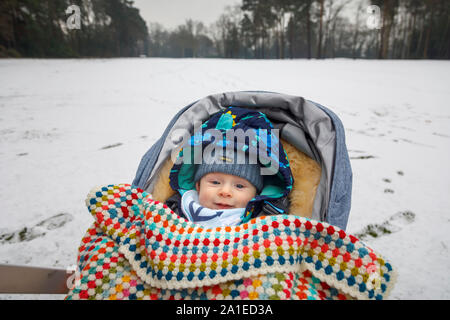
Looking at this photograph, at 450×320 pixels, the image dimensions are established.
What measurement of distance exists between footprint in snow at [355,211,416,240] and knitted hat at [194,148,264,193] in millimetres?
776

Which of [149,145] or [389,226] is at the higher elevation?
[149,145]

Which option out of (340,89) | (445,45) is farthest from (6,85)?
(445,45)

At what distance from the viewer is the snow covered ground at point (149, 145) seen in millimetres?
1366

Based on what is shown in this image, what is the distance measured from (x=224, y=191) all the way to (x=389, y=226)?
3.74 feet

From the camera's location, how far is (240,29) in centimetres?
2564

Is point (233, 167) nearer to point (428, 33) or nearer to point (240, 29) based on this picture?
point (428, 33)

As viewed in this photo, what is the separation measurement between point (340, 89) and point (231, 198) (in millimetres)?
5491

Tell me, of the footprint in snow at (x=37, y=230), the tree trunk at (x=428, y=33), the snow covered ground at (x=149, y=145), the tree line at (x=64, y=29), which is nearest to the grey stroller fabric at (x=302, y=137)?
the snow covered ground at (x=149, y=145)

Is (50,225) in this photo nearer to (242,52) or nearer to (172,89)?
(172,89)

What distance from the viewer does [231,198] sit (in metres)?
1.12

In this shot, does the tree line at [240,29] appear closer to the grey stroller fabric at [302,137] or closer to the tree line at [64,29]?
the tree line at [64,29]

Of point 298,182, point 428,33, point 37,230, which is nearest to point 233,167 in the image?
point 298,182

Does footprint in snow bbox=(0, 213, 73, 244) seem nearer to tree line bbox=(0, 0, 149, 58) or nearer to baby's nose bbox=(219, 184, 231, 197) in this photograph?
baby's nose bbox=(219, 184, 231, 197)

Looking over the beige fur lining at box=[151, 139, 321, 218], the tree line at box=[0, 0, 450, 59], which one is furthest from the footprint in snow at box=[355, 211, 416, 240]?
the tree line at box=[0, 0, 450, 59]
